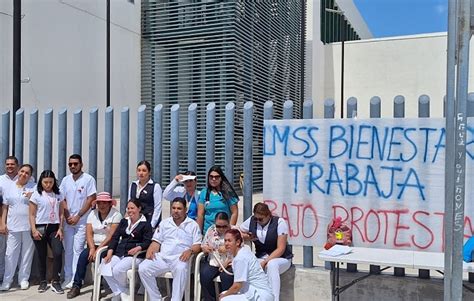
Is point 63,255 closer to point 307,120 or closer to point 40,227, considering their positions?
point 40,227

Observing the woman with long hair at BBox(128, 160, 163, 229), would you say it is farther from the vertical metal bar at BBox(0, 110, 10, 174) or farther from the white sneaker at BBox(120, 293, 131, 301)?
the vertical metal bar at BBox(0, 110, 10, 174)

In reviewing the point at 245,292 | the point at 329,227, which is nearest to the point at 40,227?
the point at 245,292

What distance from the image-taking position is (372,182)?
4918 mm

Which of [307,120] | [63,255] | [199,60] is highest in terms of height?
[199,60]

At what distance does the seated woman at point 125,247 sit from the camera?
4938 millimetres

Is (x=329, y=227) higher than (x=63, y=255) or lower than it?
higher

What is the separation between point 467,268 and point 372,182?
47.8 inches

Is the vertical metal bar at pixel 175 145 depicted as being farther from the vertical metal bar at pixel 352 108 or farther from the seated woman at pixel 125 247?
the vertical metal bar at pixel 352 108

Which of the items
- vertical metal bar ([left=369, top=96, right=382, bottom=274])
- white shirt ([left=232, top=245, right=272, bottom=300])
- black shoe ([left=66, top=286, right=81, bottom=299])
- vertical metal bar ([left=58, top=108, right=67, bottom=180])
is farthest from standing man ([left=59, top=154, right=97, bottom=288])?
vertical metal bar ([left=369, top=96, right=382, bottom=274])

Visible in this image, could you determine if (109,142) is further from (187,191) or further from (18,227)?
(18,227)

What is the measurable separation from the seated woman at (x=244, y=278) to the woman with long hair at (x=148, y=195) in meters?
1.44

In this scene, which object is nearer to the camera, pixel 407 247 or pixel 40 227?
pixel 407 247

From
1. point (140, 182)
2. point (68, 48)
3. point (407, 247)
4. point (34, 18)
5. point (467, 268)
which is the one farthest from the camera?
point (68, 48)

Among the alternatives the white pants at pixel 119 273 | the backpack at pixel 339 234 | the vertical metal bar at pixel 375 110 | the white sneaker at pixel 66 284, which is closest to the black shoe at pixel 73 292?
the white sneaker at pixel 66 284
